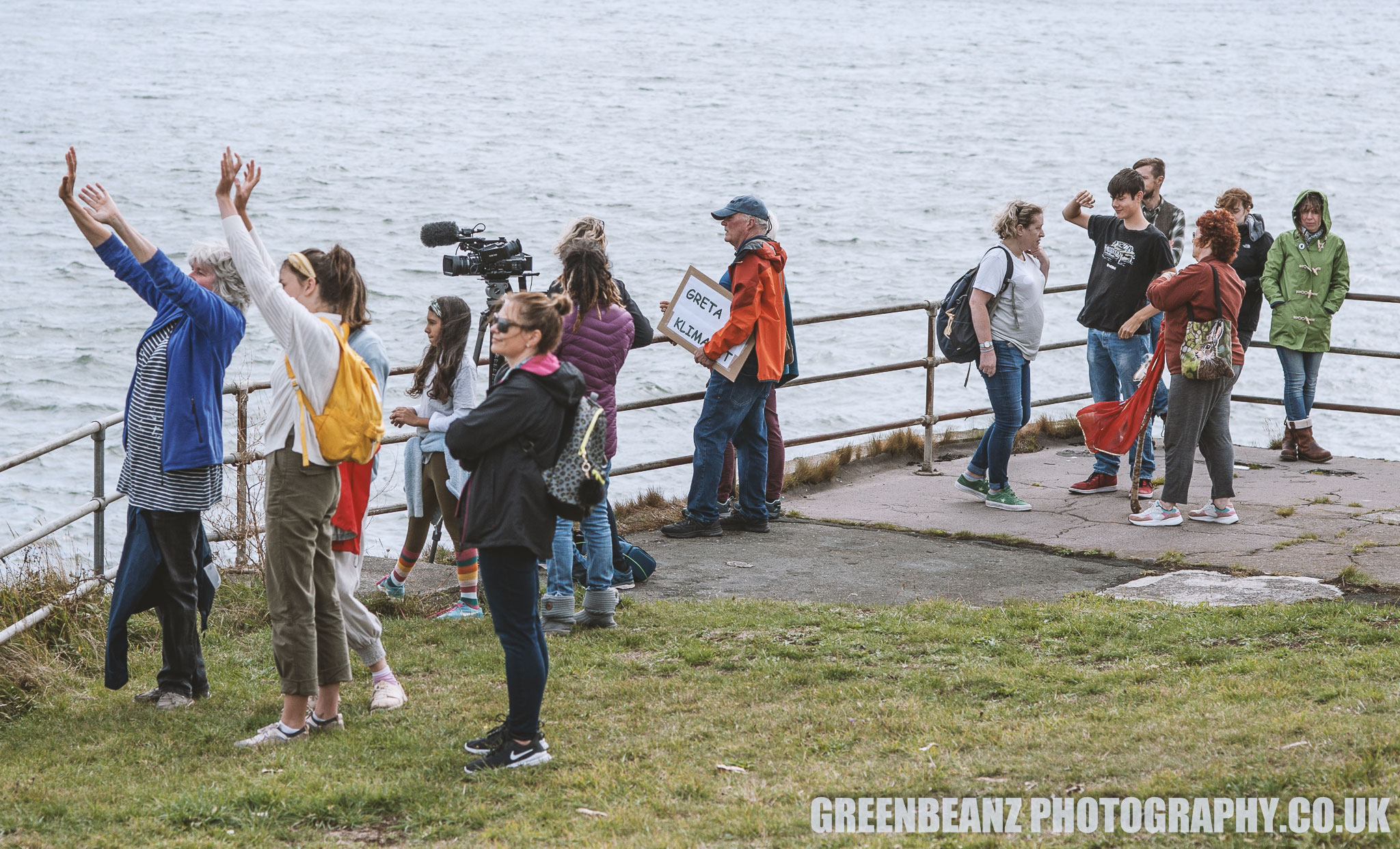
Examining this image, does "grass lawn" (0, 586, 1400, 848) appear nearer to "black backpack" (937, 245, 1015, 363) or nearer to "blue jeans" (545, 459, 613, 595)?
"blue jeans" (545, 459, 613, 595)

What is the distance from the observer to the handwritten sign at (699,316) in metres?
7.44

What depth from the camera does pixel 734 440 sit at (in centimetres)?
800

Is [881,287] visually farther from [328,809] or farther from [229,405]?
[328,809]

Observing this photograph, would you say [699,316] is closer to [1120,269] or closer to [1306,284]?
[1120,269]

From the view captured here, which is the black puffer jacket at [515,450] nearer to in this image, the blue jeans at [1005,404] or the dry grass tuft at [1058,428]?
the blue jeans at [1005,404]

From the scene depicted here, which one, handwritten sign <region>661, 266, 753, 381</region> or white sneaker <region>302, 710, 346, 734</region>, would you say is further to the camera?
handwritten sign <region>661, 266, 753, 381</region>

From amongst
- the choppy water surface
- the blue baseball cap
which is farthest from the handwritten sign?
the choppy water surface

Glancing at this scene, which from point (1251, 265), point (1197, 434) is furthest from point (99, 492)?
Result: point (1251, 265)

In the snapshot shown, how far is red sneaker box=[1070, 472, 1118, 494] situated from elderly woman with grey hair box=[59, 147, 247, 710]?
5.40 meters

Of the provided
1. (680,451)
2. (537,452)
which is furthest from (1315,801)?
(680,451)

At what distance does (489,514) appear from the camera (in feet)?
13.9

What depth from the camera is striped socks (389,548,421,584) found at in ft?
21.4

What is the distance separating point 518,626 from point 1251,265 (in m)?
6.68

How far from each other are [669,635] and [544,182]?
30676mm
